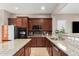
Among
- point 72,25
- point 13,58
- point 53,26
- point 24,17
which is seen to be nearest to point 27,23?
point 24,17

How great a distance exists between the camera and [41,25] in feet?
34.6

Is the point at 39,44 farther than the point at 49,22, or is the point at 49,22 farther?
the point at 49,22

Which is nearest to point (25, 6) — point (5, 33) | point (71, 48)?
point (5, 33)

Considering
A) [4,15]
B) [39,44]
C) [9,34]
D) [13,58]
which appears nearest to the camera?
[13,58]

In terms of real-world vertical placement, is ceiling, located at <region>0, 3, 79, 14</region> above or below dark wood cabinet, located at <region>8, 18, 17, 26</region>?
above

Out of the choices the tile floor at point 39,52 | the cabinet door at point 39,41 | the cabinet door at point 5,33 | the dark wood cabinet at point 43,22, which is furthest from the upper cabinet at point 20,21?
the cabinet door at point 5,33

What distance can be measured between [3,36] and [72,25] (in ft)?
17.9

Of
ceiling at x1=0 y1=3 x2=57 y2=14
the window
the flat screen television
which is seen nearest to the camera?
ceiling at x1=0 y1=3 x2=57 y2=14

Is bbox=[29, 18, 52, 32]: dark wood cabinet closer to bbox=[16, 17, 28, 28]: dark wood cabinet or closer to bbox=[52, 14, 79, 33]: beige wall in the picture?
bbox=[52, 14, 79, 33]: beige wall

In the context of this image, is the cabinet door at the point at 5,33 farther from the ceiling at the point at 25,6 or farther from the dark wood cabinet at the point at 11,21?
the dark wood cabinet at the point at 11,21

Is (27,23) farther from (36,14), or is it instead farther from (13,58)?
(13,58)

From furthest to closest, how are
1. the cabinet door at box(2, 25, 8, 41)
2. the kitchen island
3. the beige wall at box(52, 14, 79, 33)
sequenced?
the beige wall at box(52, 14, 79, 33)
the cabinet door at box(2, 25, 8, 41)
the kitchen island

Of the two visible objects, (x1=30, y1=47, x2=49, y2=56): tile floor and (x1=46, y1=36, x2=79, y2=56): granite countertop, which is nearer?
(x1=46, y1=36, x2=79, y2=56): granite countertop

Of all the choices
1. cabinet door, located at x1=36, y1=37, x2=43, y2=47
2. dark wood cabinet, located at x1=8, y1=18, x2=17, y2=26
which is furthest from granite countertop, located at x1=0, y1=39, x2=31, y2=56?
dark wood cabinet, located at x1=8, y1=18, x2=17, y2=26
